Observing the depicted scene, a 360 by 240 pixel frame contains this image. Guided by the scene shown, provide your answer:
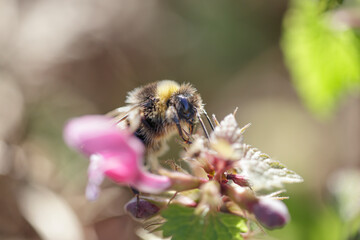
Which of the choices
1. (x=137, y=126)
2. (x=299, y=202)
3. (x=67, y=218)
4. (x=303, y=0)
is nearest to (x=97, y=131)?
(x=137, y=126)

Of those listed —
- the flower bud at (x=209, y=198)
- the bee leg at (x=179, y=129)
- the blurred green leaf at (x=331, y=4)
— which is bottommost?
the flower bud at (x=209, y=198)

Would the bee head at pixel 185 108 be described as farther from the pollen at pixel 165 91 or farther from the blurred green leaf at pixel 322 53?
the blurred green leaf at pixel 322 53

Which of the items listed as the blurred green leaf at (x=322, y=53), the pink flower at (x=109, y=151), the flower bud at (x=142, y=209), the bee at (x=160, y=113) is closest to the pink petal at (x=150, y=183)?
the pink flower at (x=109, y=151)

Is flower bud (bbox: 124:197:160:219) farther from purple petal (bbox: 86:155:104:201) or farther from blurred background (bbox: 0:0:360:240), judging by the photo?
blurred background (bbox: 0:0:360:240)

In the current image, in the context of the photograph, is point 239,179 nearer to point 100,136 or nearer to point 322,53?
point 100,136

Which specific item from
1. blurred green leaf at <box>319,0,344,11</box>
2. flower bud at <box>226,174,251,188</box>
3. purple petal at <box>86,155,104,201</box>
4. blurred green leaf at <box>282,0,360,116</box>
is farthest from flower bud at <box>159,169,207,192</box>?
blurred green leaf at <box>282,0,360,116</box>

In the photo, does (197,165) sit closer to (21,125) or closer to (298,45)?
(298,45)
